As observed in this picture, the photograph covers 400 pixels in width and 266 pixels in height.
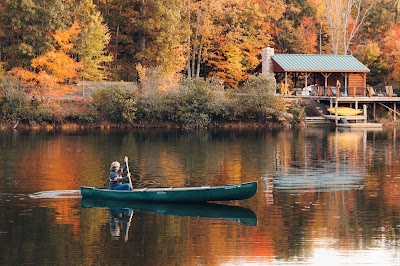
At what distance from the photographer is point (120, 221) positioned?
1077 inches

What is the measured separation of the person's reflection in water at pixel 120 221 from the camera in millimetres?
25272

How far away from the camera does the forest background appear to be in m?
68.2

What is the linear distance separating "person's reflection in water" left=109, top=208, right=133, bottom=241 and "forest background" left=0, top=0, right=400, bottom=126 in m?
38.0

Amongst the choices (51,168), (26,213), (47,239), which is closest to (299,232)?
(47,239)

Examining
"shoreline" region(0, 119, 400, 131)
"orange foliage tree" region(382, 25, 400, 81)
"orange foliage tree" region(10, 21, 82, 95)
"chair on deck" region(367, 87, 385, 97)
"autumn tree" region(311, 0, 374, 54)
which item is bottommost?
"shoreline" region(0, 119, 400, 131)

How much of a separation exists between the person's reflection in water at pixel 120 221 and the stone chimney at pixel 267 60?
4949 centimetres

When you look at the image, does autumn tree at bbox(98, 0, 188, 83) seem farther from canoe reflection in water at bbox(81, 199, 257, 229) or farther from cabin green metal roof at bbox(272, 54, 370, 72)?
canoe reflection in water at bbox(81, 199, 257, 229)

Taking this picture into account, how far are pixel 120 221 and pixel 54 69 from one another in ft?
140

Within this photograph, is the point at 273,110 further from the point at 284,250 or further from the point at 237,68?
the point at 284,250

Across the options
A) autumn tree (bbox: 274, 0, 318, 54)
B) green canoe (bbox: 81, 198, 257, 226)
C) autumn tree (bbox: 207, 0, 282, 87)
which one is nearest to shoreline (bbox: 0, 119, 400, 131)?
autumn tree (bbox: 207, 0, 282, 87)

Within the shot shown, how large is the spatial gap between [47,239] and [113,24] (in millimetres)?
56485

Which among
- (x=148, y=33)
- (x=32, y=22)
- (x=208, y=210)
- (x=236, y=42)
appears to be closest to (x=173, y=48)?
(x=148, y=33)

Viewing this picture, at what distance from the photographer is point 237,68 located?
261 feet

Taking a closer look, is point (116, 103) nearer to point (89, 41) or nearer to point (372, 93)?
point (89, 41)
